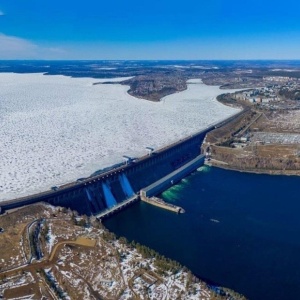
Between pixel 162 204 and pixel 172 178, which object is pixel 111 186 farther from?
pixel 172 178

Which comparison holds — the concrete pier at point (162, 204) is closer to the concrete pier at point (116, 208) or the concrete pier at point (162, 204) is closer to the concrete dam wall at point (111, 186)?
the concrete pier at point (116, 208)

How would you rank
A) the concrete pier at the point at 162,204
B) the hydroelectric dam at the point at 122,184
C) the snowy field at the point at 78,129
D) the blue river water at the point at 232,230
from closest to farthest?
the blue river water at the point at 232,230 → the hydroelectric dam at the point at 122,184 → the concrete pier at the point at 162,204 → the snowy field at the point at 78,129

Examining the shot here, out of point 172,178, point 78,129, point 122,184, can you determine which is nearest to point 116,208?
point 122,184

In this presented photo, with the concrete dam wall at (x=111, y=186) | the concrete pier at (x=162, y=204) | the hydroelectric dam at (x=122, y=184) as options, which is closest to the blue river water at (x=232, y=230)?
the concrete pier at (x=162, y=204)

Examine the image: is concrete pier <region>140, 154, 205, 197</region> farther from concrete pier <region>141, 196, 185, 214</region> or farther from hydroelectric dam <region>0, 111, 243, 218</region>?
concrete pier <region>141, 196, 185, 214</region>

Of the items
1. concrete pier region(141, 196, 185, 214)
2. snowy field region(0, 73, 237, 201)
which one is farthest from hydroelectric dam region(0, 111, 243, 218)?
snowy field region(0, 73, 237, 201)

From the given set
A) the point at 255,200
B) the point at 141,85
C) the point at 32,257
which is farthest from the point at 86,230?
the point at 141,85
